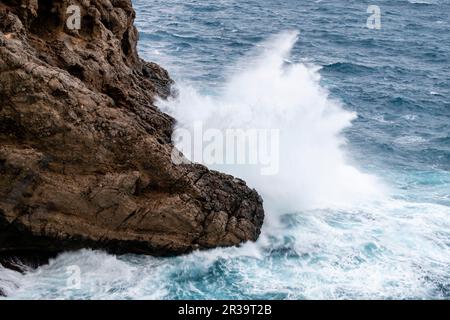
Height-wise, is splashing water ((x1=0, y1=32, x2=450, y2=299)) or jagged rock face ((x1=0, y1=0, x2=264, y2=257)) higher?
jagged rock face ((x1=0, y1=0, x2=264, y2=257))

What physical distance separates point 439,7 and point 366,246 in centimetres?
5832

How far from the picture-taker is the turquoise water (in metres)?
20.5

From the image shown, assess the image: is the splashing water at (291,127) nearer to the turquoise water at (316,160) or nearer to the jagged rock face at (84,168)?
the turquoise water at (316,160)

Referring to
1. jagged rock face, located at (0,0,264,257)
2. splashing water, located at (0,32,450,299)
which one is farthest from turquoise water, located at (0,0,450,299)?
jagged rock face, located at (0,0,264,257)

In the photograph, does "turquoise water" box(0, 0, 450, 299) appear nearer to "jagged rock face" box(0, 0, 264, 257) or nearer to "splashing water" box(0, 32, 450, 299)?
"splashing water" box(0, 32, 450, 299)

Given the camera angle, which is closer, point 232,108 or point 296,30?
point 232,108

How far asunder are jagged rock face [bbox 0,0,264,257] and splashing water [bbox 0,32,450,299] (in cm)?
91

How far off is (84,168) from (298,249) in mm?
8671

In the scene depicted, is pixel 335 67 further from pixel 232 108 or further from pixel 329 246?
pixel 329 246

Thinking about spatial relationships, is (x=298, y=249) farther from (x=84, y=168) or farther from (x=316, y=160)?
(x=84, y=168)

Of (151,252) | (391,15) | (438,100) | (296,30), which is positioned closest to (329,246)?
(151,252)

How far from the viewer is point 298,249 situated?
22844 mm

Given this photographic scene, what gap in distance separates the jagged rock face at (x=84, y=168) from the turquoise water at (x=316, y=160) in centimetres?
99

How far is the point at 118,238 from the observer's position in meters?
20.7
